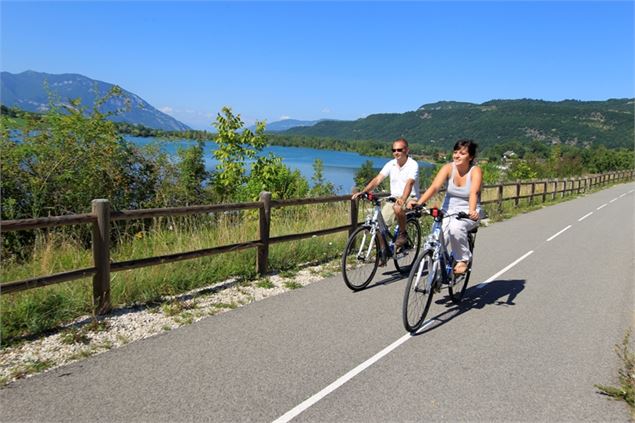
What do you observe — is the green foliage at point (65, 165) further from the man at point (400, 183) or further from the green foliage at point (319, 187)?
the green foliage at point (319, 187)

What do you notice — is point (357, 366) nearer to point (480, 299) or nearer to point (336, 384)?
point (336, 384)

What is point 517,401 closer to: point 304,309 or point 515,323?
point 515,323

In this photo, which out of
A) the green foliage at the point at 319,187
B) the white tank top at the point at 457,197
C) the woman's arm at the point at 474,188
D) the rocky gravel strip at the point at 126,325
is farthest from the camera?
the green foliage at the point at 319,187

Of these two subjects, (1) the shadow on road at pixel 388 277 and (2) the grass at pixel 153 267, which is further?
(1) the shadow on road at pixel 388 277

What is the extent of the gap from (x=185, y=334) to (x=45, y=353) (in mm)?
1263

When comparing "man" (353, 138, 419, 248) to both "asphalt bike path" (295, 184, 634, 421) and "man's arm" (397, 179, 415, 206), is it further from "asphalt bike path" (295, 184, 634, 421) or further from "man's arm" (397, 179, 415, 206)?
"asphalt bike path" (295, 184, 634, 421)

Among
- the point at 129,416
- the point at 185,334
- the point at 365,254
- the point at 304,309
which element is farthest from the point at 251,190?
the point at 129,416

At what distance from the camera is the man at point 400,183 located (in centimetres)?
698

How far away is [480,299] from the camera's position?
6.56m

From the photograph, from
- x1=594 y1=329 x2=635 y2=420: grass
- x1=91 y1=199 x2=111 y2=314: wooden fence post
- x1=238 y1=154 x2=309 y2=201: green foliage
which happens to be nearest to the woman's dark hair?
x1=594 y1=329 x2=635 y2=420: grass

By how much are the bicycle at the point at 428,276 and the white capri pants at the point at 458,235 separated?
0.12 meters

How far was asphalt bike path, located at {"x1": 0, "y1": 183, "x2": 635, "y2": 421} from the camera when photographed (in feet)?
11.3

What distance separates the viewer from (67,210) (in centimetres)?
808

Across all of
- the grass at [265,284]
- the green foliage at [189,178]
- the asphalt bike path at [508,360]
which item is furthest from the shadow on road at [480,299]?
the green foliage at [189,178]
